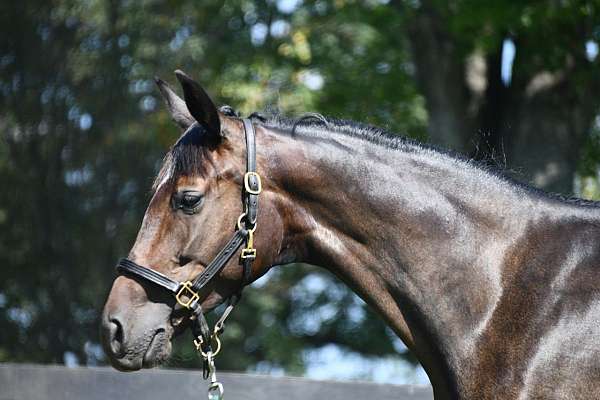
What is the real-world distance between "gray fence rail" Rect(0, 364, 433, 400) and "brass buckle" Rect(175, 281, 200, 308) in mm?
2528

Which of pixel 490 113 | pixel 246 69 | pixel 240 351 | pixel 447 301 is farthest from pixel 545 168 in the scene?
pixel 240 351

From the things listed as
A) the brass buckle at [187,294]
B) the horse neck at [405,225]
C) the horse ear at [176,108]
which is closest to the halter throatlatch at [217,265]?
the brass buckle at [187,294]

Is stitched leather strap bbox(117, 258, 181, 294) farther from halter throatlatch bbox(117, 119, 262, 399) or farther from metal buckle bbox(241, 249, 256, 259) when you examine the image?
metal buckle bbox(241, 249, 256, 259)

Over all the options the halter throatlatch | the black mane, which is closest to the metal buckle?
the halter throatlatch

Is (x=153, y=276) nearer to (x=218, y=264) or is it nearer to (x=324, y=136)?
(x=218, y=264)

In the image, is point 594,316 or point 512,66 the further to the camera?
point 512,66

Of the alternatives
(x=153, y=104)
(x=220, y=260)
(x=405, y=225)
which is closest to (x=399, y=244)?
(x=405, y=225)

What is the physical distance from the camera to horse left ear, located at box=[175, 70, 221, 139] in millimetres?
3436

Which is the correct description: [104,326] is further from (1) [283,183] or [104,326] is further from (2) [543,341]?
(2) [543,341]

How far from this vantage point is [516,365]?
329 cm

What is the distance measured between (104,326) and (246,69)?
32.7 ft

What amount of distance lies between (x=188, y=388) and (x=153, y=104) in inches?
395

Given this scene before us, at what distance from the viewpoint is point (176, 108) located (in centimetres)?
393

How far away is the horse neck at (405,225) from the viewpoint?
11.4ft
